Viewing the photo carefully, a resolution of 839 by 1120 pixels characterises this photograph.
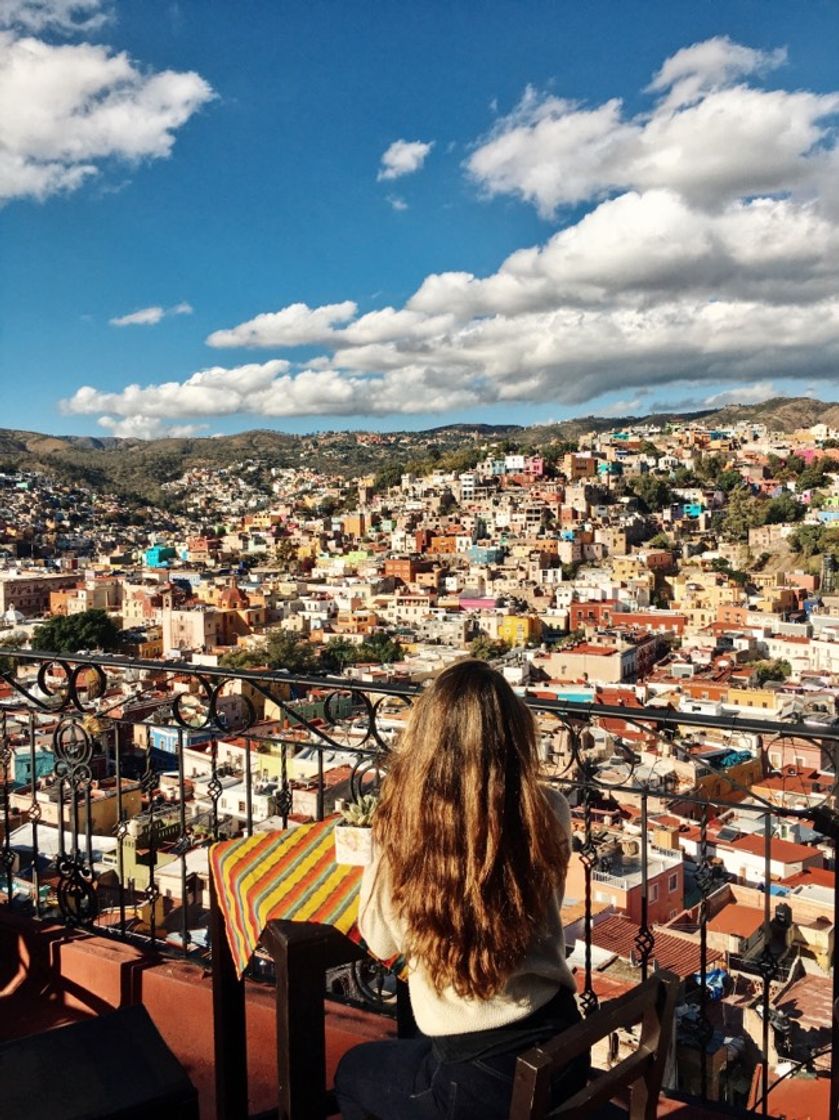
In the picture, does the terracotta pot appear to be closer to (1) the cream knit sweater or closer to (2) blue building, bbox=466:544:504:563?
(1) the cream knit sweater

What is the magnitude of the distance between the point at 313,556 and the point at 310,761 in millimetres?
47331

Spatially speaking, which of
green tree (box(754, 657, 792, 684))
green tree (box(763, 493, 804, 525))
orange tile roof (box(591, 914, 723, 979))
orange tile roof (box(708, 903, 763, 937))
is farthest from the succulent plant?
green tree (box(763, 493, 804, 525))

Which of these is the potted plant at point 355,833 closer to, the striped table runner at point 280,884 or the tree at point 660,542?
the striped table runner at point 280,884

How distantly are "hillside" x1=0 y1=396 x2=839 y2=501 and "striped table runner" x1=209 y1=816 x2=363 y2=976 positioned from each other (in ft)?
316

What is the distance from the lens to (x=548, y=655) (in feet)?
119

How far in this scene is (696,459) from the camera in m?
75.7

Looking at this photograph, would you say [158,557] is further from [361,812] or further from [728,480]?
[361,812]

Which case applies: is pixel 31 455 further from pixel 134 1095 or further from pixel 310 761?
pixel 134 1095

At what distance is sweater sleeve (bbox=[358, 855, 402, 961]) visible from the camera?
4.44 feet

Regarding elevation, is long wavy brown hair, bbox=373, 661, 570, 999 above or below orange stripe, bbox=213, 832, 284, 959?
above

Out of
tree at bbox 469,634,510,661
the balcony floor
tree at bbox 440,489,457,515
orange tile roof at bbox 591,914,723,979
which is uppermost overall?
tree at bbox 440,489,457,515

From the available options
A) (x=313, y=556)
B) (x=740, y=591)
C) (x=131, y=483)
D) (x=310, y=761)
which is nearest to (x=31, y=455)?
(x=131, y=483)

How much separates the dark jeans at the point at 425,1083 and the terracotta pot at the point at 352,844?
288 mm

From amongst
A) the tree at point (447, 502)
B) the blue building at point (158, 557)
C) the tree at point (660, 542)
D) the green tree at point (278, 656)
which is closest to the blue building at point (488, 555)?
the tree at point (660, 542)
